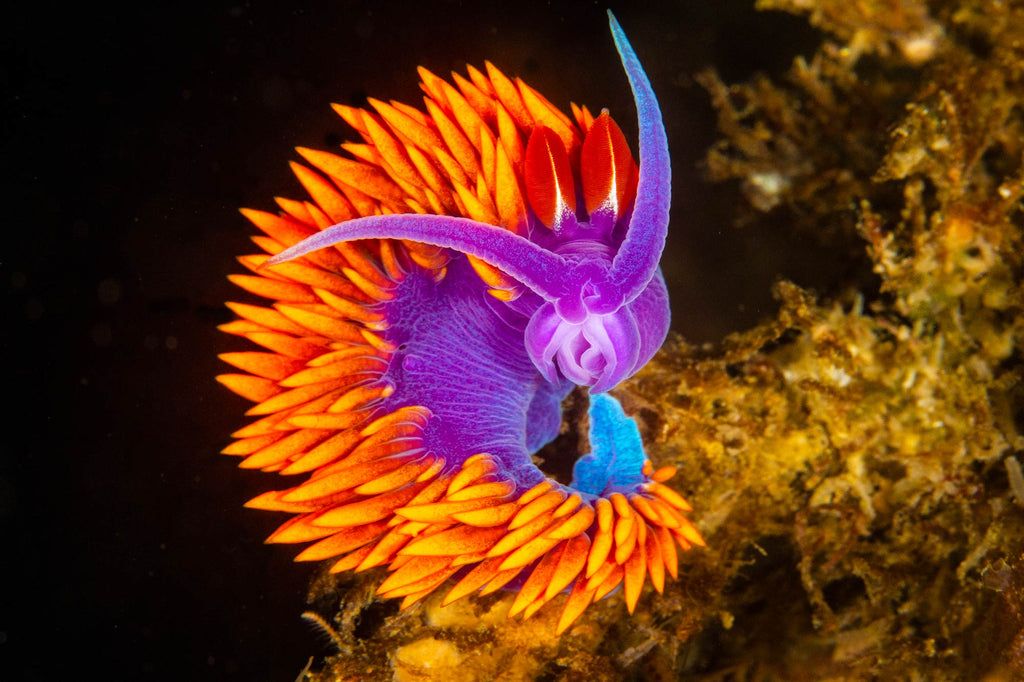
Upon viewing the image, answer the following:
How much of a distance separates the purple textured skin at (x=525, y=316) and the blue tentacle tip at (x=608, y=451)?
0.23 meters

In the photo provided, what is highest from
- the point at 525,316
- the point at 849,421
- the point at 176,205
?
the point at 176,205

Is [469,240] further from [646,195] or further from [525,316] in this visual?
[525,316]

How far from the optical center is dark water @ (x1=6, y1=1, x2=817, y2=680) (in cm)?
298

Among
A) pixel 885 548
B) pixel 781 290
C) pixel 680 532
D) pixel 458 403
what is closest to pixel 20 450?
pixel 458 403

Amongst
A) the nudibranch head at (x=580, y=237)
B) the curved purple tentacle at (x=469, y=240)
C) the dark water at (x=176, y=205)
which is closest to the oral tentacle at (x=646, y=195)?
the nudibranch head at (x=580, y=237)

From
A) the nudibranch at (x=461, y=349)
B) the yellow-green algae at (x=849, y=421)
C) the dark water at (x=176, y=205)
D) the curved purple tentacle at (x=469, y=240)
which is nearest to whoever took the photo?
the curved purple tentacle at (x=469, y=240)

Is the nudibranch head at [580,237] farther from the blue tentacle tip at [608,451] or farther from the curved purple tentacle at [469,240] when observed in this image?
the blue tentacle tip at [608,451]

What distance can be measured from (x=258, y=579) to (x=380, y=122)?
225 centimetres

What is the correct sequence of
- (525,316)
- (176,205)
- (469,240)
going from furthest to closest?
1. (176,205)
2. (525,316)
3. (469,240)

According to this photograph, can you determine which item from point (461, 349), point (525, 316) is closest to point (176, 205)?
point (461, 349)

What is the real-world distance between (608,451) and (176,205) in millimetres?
2375

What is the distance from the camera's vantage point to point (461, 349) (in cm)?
239

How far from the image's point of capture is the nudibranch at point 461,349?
1967 millimetres

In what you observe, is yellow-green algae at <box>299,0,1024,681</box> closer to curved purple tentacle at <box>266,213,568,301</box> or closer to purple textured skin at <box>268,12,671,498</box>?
purple textured skin at <box>268,12,671,498</box>
